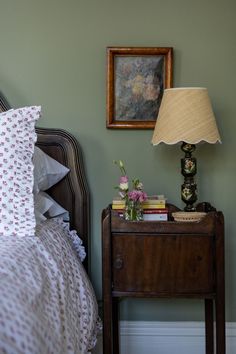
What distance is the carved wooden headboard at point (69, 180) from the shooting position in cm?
232

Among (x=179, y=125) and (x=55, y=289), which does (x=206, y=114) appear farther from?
(x=55, y=289)

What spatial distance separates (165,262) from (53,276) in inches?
21.6

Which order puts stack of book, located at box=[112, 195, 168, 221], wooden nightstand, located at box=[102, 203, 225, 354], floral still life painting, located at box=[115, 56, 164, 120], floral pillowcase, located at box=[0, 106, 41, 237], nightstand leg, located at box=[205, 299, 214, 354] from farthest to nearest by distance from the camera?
floral still life painting, located at box=[115, 56, 164, 120]
nightstand leg, located at box=[205, 299, 214, 354]
stack of book, located at box=[112, 195, 168, 221]
wooden nightstand, located at box=[102, 203, 225, 354]
floral pillowcase, located at box=[0, 106, 41, 237]

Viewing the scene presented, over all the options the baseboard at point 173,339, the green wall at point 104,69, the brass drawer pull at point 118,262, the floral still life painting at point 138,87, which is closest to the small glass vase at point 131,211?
the brass drawer pull at point 118,262

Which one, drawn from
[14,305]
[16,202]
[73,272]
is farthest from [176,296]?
[14,305]

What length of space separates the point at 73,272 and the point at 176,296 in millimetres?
452

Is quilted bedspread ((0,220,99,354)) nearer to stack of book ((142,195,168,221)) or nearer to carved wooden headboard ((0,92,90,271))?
carved wooden headboard ((0,92,90,271))

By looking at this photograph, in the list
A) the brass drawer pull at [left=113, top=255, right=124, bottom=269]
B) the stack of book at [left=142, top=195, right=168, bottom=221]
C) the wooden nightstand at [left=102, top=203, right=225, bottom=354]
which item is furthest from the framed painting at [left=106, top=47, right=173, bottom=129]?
the brass drawer pull at [left=113, top=255, right=124, bottom=269]

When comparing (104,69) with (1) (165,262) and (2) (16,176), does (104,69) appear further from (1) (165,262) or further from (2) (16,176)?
(1) (165,262)

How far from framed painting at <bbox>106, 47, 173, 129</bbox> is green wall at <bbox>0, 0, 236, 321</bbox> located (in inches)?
2.0

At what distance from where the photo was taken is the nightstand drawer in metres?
1.96

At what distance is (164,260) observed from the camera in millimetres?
1958

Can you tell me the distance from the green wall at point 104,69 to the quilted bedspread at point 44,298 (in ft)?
1.85

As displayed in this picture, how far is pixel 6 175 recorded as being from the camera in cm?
173
